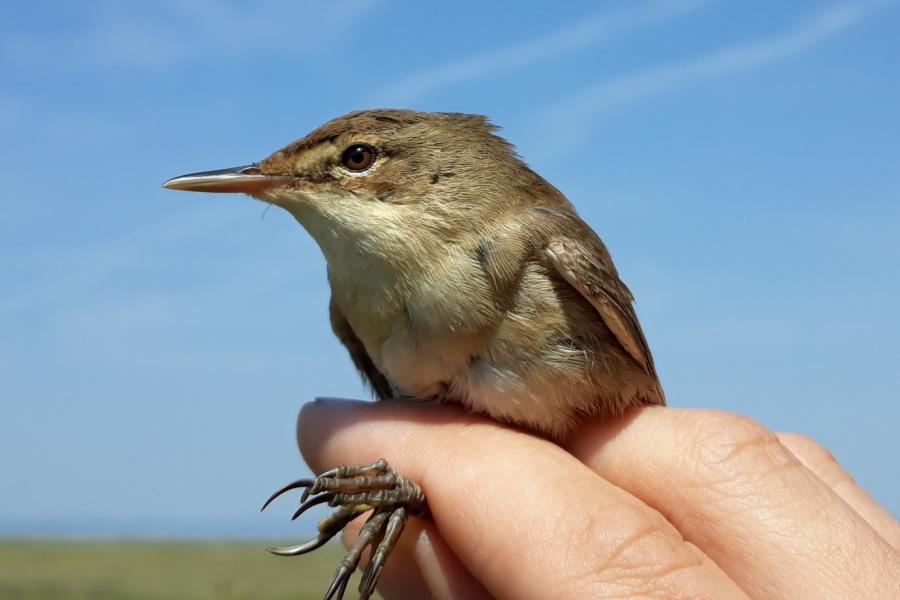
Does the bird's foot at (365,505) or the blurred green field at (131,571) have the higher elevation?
the bird's foot at (365,505)

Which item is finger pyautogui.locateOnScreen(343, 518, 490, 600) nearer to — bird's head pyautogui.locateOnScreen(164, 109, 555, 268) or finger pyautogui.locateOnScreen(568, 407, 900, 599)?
finger pyautogui.locateOnScreen(568, 407, 900, 599)

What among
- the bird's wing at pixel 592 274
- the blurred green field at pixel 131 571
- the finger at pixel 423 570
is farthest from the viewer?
the blurred green field at pixel 131 571

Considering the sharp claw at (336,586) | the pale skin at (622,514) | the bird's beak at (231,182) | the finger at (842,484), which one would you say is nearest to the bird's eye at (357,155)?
the bird's beak at (231,182)

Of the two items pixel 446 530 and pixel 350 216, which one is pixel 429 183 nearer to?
pixel 350 216

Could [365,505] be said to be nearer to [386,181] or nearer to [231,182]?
[386,181]

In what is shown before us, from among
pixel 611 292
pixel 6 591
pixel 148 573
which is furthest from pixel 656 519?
pixel 148 573

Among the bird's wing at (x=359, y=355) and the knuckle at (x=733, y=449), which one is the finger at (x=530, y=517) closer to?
the knuckle at (x=733, y=449)
